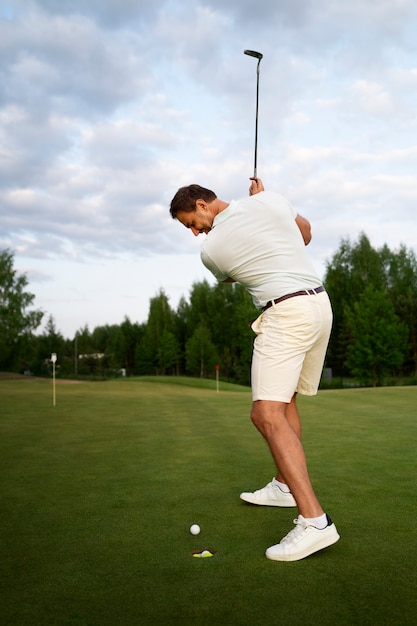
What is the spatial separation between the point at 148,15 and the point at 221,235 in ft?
36.0

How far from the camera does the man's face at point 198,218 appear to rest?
3.60m

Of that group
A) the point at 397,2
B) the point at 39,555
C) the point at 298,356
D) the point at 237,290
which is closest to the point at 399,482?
the point at 298,356

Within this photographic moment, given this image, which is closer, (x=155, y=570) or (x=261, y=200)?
(x=155, y=570)

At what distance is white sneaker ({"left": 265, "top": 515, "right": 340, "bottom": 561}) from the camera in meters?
2.87

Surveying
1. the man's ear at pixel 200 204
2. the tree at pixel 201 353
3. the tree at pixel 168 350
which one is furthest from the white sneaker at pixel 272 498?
the tree at pixel 168 350

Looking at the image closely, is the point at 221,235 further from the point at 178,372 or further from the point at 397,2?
the point at 178,372

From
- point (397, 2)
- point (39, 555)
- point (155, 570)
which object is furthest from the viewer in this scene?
point (397, 2)

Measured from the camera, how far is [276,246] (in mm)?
3424

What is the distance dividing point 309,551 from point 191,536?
2.24 feet

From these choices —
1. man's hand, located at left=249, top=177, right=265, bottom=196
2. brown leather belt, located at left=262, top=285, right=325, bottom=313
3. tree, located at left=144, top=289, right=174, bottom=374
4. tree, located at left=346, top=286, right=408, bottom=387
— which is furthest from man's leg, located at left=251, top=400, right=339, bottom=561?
tree, located at left=144, top=289, right=174, bottom=374

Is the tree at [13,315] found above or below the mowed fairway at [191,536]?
above

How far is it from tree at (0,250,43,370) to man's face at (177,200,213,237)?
188ft

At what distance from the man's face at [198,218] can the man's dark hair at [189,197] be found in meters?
0.03

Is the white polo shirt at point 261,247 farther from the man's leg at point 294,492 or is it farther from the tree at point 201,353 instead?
the tree at point 201,353
